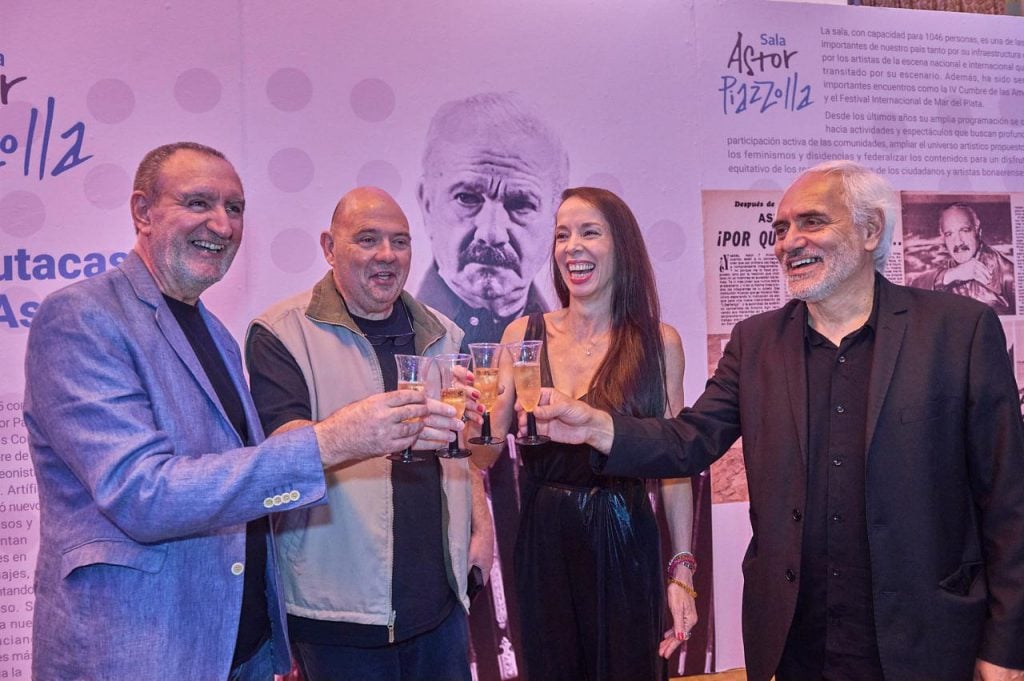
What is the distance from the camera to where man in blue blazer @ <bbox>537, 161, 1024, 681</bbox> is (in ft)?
7.04

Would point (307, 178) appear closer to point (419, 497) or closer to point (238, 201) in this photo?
point (238, 201)

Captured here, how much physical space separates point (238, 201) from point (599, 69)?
8.18ft

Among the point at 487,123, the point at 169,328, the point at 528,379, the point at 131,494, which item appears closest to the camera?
the point at 131,494

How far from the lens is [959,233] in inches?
189

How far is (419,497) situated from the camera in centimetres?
264

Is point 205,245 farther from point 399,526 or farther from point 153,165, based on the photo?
point 399,526

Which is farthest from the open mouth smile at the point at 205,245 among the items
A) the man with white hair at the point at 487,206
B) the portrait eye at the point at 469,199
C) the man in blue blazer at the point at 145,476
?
the portrait eye at the point at 469,199

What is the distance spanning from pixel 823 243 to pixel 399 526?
1.61 m

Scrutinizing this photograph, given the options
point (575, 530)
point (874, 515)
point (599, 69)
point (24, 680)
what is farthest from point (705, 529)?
point (24, 680)

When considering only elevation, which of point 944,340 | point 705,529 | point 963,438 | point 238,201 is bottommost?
point 705,529

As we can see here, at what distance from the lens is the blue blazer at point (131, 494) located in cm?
187

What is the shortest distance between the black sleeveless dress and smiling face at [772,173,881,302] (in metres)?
0.91

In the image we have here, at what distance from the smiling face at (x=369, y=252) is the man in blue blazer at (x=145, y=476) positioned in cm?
70

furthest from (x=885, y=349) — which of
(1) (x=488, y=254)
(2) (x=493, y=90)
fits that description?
(2) (x=493, y=90)
